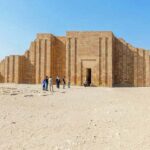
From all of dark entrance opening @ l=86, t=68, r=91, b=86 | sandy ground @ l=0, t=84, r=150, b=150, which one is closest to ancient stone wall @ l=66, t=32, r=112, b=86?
dark entrance opening @ l=86, t=68, r=91, b=86

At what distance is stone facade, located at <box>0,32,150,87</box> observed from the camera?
2981 centimetres

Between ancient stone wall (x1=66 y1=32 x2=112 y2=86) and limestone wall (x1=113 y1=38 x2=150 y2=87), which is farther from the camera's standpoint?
limestone wall (x1=113 y1=38 x2=150 y2=87)

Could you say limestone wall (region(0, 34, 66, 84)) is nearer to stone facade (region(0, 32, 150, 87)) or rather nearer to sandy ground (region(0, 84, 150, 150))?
stone facade (region(0, 32, 150, 87))

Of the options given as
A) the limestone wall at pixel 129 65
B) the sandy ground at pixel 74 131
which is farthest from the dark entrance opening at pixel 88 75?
the sandy ground at pixel 74 131

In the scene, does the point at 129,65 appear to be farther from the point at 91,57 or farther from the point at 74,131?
the point at 74,131

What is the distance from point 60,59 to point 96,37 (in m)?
5.43

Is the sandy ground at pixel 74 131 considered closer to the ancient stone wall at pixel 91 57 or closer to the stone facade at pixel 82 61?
the ancient stone wall at pixel 91 57

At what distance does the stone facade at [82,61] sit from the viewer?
2981cm

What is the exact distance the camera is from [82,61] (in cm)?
3006

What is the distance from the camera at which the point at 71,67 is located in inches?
1187

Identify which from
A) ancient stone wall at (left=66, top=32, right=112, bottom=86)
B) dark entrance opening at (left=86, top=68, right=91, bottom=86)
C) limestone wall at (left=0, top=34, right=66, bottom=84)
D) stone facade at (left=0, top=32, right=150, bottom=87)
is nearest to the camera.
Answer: ancient stone wall at (left=66, top=32, right=112, bottom=86)

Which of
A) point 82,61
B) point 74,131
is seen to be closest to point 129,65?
point 82,61

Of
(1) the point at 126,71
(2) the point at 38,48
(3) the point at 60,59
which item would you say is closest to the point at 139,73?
(1) the point at 126,71

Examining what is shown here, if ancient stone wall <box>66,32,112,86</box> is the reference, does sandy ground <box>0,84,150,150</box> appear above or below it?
below
